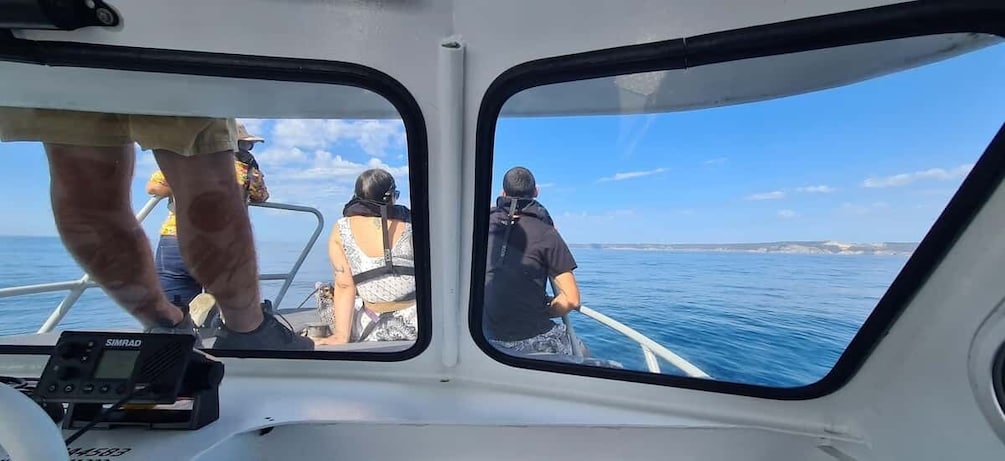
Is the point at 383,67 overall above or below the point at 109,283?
above

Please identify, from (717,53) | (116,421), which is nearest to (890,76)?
(717,53)

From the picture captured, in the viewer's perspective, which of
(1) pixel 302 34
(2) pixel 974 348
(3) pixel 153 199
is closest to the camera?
(2) pixel 974 348

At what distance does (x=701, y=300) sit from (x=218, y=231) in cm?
134

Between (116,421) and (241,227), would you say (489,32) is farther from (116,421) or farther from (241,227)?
(116,421)

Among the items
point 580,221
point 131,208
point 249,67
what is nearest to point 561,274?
point 580,221

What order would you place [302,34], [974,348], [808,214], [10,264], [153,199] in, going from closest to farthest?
1. [974,348]
2. [302,34]
3. [808,214]
4. [153,199]
5. [10,264]

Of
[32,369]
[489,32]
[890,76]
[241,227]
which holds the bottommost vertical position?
[32,369]

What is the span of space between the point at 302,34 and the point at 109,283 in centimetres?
100

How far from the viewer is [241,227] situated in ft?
4.50

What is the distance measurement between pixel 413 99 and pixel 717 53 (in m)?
0.63

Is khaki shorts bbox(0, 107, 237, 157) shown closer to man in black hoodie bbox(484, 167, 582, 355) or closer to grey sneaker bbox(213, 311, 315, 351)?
grey sneaker bbox(213, 311, 315, 351)

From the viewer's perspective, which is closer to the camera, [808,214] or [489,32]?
[489,32]

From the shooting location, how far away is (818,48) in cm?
83

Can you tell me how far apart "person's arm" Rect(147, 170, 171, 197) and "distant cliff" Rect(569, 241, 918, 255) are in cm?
110
